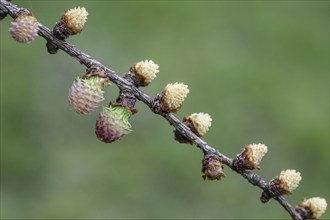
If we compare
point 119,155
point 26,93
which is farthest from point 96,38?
point 119,155

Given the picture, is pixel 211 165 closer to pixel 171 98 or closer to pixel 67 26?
pixel 171 98

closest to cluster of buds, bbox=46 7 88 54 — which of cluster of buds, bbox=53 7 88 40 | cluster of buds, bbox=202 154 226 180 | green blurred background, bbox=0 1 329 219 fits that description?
cluster of buds, bbox=53 7 88 40

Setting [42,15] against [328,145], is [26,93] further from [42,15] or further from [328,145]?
[328,145]

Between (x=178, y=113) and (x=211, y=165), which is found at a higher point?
(x=178, y=113)

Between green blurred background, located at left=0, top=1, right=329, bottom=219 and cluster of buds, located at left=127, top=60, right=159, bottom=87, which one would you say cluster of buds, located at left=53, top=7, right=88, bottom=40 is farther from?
green blurred background, located at left=0, top=1, right=329, bottom=219

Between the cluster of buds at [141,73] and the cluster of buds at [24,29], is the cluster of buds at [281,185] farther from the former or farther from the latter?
the cluster of buds at [24,29]

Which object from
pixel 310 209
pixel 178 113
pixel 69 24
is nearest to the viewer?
pixel 310 209

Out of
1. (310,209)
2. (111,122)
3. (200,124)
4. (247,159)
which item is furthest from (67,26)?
(310,209)

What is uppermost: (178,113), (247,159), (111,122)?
(178,113)
